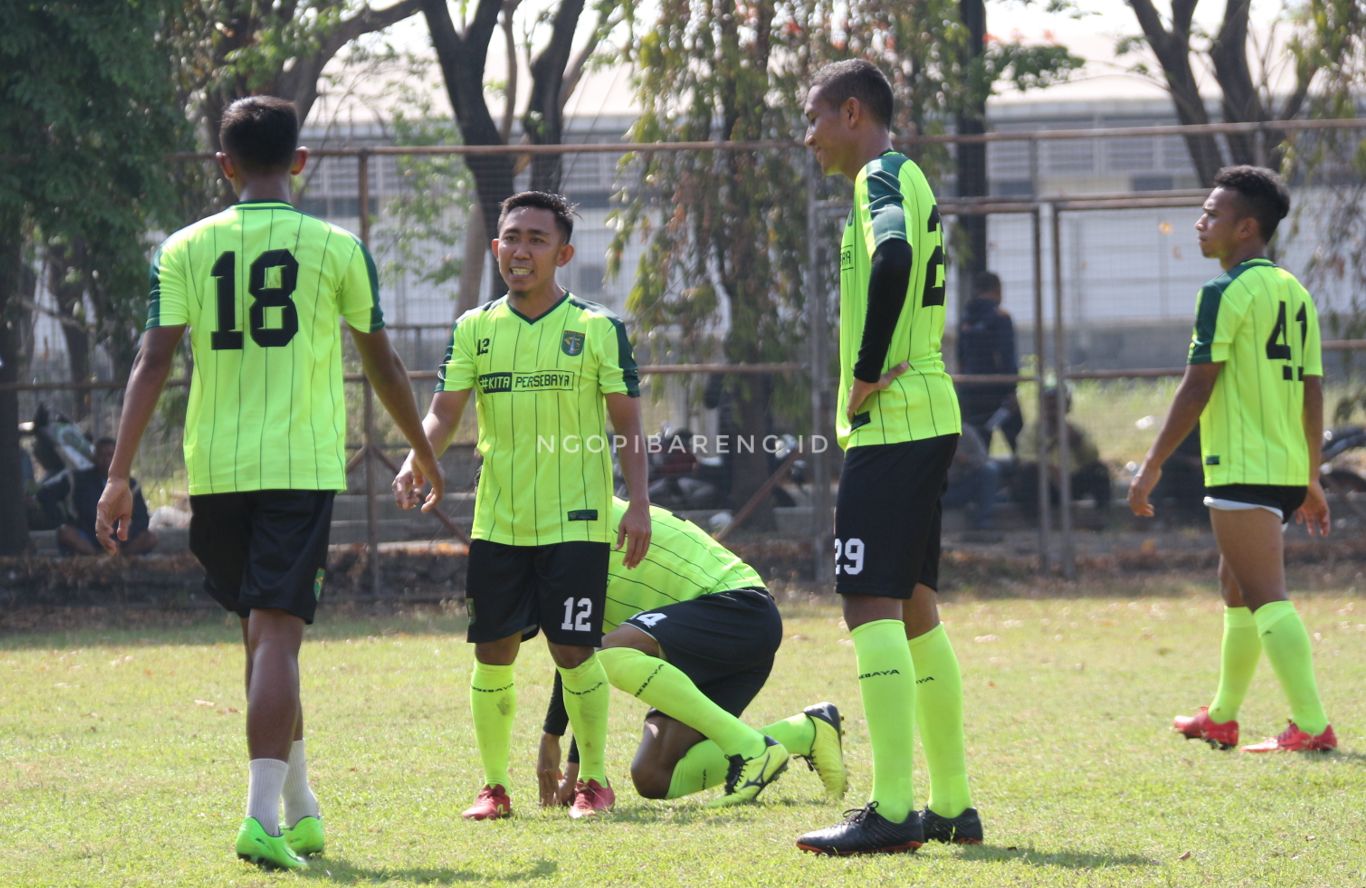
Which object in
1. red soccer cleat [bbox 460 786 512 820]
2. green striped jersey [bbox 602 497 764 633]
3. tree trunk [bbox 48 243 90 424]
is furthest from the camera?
tree trunk [bbox 48 243 90 424]

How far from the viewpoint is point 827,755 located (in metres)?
6.08

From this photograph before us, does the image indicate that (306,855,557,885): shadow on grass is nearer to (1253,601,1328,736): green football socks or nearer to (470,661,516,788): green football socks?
(470,661,516,788): green football socks

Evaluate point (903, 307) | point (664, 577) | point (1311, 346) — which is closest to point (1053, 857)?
point (903, 307)

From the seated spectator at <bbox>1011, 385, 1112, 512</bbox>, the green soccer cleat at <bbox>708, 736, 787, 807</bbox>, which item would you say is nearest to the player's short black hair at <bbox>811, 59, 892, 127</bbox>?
the green soccer cleat at <bbox>708, 736, 787, 807</bbox>

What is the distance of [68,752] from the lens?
6.70 meters

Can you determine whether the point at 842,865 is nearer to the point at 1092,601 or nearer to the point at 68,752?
the point at 68,752

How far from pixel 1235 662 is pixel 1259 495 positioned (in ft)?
2.29

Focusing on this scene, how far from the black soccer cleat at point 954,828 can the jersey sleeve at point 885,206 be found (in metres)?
1.62

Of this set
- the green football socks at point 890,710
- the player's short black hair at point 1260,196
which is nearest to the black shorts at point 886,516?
the green football socks at point 890,710

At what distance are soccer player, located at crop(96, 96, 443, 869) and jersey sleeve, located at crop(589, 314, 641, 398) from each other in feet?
3.31

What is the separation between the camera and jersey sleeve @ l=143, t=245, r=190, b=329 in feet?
15.4

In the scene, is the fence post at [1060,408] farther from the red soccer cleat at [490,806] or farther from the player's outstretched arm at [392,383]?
the player's outstretched arm at [392,383]

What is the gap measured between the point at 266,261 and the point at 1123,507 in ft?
34.1

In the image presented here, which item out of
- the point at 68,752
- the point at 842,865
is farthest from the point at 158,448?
the point at 842,865
